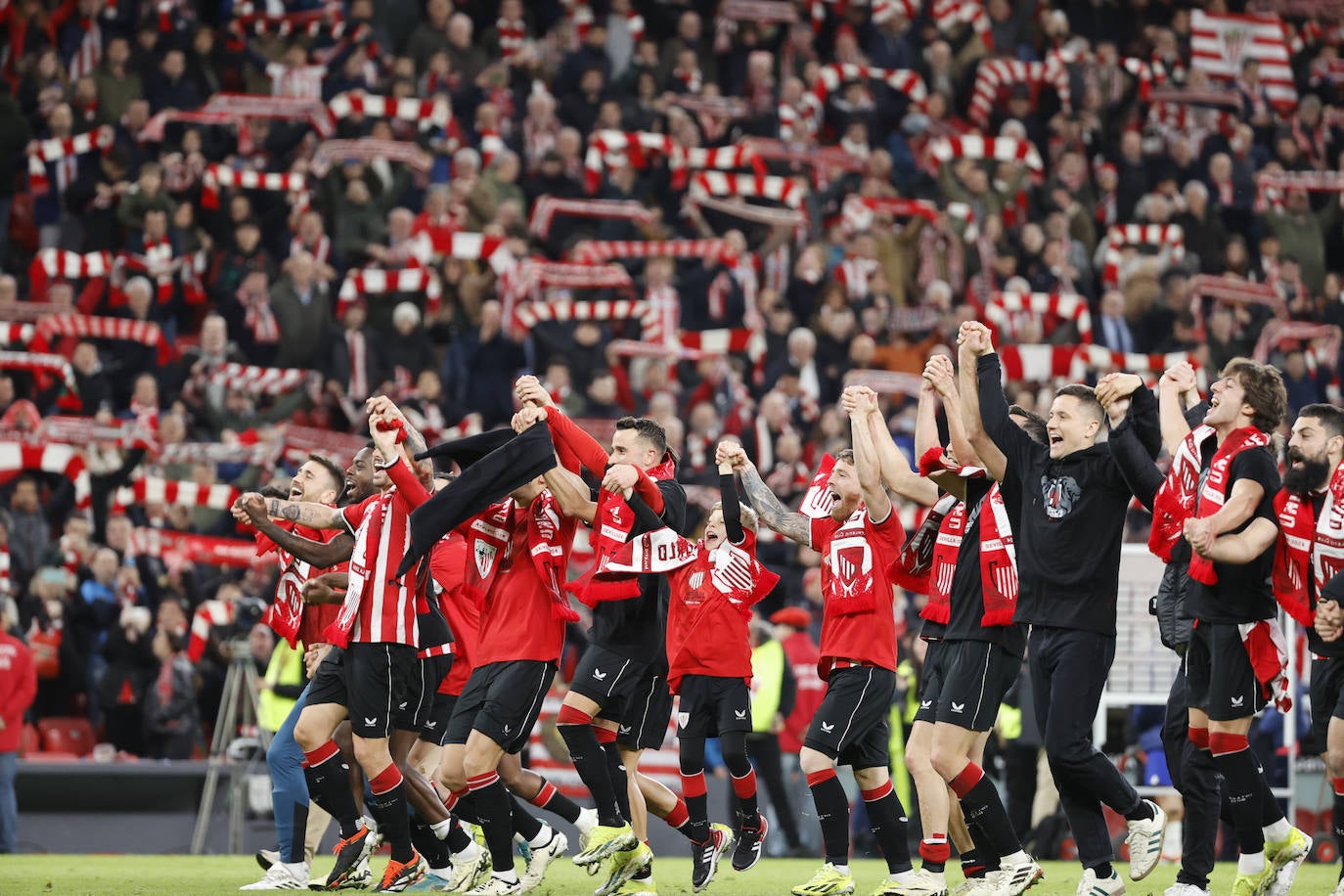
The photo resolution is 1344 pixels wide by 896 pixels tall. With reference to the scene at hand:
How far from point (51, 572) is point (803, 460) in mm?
7270

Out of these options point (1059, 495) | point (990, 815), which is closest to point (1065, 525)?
point (1059, 495)

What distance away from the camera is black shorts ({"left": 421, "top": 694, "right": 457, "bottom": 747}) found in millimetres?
10859

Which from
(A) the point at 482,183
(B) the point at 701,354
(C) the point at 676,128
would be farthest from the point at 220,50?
(B) the point at 701,354

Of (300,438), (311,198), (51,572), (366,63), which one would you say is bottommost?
(51,572)

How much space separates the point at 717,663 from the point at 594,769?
5.01 feet

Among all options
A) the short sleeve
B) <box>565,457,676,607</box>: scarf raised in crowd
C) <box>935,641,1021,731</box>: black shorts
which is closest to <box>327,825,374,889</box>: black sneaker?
<box>565,457,676,607</box>: scarf raised in crowd

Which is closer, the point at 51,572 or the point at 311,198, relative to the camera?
the point at 51,572

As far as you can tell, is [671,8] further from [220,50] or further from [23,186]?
[23,186]

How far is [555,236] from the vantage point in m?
20.5

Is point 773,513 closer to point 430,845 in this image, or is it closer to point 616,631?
point 616,631

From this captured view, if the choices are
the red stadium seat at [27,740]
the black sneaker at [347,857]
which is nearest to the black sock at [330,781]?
the black sneaker at [347,857]

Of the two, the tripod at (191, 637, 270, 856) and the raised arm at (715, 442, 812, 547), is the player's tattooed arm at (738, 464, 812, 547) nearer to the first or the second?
the raised arm at (715, 442, 812, 547)

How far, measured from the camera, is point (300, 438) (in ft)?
57.0

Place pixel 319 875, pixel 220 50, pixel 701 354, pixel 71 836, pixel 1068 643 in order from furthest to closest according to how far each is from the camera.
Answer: pixel 220 50
pixel 701 354
pixel 71 836
pixel 319 875
pixel 1068 643
